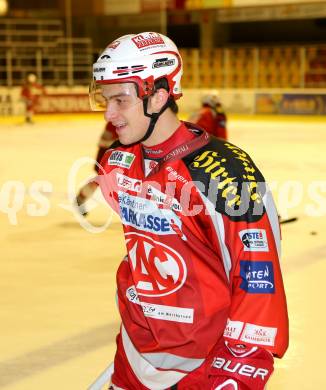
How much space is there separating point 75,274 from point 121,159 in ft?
11.7

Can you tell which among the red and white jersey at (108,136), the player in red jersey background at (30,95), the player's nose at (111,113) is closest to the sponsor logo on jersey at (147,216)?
the player's nose at (111,113)

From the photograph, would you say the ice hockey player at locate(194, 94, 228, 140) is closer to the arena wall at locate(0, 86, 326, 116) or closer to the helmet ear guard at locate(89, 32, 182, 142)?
the helmet ear guard at locate(89, 32, 182, 142)

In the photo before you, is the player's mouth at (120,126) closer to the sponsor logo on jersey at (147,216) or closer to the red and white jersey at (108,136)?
the sponsor logo on jersey at (147,216)

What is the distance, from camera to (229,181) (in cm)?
170

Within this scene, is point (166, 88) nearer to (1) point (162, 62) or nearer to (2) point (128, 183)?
(1) point (162, 62)

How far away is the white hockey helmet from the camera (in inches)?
71.2

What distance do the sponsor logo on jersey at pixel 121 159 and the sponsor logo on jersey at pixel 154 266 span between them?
0.20m

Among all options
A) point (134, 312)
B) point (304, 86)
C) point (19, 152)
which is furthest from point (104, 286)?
point (304, 86)

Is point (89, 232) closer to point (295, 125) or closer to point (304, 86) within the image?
point (295, 125)

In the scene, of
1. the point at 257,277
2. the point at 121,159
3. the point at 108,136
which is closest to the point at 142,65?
the point at 121,159

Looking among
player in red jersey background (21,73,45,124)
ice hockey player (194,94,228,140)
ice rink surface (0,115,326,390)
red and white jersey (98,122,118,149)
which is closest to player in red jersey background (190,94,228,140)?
ice hockey player (194,94,228,140)

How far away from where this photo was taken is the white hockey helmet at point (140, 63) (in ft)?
5.93

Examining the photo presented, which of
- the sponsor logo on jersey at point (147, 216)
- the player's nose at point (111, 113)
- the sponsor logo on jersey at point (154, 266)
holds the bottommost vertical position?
the sponsor logo on jersey at point (154, 266)

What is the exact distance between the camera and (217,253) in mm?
1739
